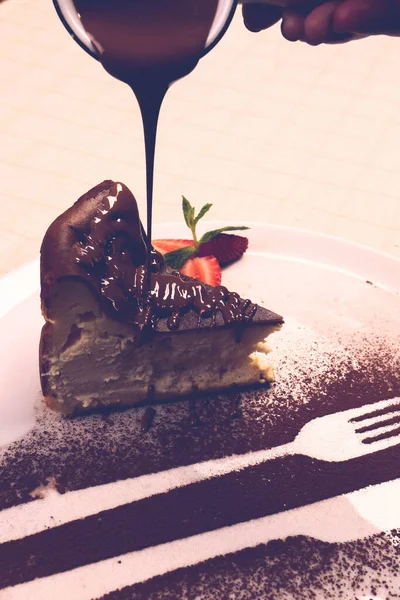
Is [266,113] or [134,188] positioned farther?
[266,113]

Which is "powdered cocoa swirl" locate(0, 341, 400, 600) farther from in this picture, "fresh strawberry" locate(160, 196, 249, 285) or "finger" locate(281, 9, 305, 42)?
"finger" locate(281, 9, 305, 42)

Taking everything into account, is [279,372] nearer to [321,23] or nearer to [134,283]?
[134,283]

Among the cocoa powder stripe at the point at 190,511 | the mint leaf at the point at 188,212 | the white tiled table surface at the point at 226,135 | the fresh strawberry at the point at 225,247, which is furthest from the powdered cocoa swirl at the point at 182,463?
the white tiled table surface at the point at 226,135

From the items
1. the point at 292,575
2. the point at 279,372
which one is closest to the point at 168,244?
the point at 279,372

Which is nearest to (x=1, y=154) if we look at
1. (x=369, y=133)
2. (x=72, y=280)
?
(x=72, y=280)

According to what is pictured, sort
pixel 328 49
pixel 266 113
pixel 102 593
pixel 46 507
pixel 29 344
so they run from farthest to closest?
1. pixel 328 49
2. pixel 266 113
3. pixel 29 344
4. pixel 46 507
5. pixel 102 593

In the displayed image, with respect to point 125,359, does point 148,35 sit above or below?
above

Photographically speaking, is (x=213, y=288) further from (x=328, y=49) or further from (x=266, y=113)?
(x=328, y=49)
